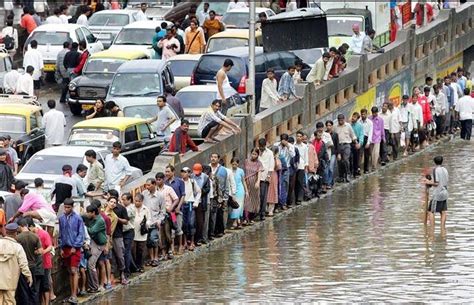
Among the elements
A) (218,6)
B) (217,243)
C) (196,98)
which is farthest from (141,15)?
(217,243)

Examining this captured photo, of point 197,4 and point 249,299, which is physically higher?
point 197,4

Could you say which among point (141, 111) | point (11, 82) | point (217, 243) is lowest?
point (217, 243)

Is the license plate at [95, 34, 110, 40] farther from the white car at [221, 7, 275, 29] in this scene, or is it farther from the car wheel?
the car wheel

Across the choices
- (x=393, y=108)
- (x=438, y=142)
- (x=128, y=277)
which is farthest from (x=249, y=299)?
(x=438, y=142)

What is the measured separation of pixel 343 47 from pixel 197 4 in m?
12.9

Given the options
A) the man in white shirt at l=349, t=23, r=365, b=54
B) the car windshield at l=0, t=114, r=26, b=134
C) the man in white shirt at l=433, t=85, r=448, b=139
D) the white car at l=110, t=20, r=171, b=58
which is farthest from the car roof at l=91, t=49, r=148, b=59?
the car windshield at l=0, t=114, r=26, b=134

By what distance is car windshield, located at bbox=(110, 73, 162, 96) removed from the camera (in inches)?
1737

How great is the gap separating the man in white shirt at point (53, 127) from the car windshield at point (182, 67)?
7988mm

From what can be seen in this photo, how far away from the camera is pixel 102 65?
4781cm

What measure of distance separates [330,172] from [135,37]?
11748 mm

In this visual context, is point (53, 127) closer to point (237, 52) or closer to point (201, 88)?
point (201, 88)

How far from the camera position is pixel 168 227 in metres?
34.3

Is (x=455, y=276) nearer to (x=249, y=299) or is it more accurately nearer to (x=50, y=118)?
(x=249, y=299)

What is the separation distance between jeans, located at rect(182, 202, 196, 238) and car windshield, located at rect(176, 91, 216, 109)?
813cm
